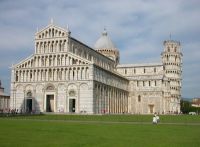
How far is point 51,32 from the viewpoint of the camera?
2936 inches

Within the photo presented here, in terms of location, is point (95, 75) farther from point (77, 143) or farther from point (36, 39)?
point (77, 143)

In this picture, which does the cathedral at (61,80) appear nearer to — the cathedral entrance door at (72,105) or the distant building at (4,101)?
the cathedral entrance door at (72,105)

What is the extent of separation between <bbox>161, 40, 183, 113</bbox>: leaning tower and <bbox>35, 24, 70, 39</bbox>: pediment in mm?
46179

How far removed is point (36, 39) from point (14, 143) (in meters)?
61.4

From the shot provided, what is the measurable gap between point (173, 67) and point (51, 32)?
1947 inches

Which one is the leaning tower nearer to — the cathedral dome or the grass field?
the cathedral dome

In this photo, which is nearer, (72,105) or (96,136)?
(96,136)

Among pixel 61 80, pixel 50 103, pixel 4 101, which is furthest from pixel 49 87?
pixel 4 101

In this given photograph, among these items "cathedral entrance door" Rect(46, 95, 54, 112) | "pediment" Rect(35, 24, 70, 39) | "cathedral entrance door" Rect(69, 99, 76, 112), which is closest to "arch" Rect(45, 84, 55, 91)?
"cathedral entrance door" Rect(46, 95, 54, 112)

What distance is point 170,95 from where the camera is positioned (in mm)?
104375

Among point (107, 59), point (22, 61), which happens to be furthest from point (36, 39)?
point (107, 59)

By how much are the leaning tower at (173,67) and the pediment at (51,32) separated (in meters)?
46.2

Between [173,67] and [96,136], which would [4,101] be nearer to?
[173,67]

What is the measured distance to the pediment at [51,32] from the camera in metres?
73.5
